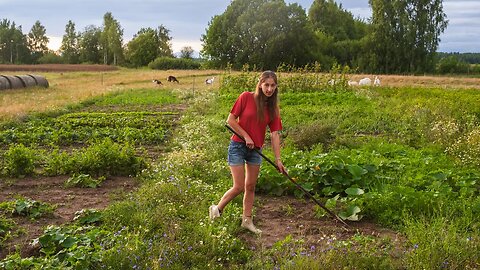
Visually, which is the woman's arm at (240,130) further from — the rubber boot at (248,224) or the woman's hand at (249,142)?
the rubber boot at (248,224)

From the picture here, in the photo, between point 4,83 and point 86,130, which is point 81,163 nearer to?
point 86,130

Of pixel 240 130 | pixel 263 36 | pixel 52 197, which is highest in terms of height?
pixel 263 36

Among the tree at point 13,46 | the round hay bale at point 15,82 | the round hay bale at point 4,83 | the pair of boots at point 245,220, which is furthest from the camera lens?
the tree at point 13,46

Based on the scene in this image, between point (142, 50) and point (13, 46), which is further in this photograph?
point (13, 46)

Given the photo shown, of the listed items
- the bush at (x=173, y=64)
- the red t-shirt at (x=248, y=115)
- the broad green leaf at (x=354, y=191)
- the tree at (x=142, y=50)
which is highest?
the tree at (x=142, y=50)

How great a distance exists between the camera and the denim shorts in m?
5.47

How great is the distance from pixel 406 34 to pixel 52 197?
52.4 meters

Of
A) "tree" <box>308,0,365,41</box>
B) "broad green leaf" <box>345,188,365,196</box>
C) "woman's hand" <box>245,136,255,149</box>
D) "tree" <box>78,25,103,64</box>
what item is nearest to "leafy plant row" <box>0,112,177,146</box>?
"broad green leaf" <box>345,188,365,196</box>

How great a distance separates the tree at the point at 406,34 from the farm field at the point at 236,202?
43.7 meters

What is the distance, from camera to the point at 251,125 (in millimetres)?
5398

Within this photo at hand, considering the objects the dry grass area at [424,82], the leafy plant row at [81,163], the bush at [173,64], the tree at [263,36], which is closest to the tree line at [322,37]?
the tree at [263,36]

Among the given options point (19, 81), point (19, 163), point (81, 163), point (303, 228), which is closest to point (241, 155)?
point (303, 228)

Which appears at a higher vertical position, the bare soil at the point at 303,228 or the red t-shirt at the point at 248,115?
the red t-shirt at the point at 248,115

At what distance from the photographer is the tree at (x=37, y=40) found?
9669cm
